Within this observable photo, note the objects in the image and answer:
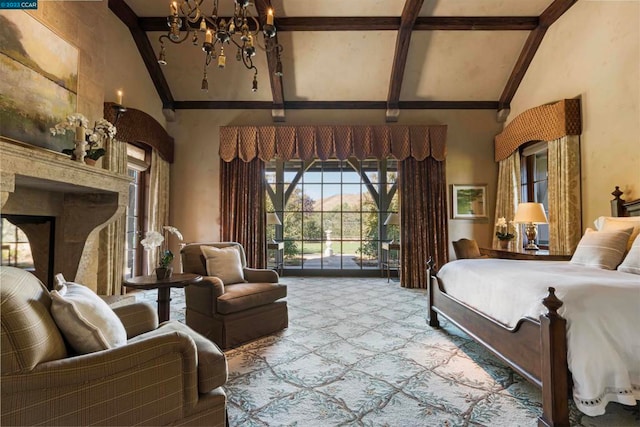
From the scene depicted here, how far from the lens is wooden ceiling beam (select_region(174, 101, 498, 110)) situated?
18.5 ft

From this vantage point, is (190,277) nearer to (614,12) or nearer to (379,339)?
(379,339)

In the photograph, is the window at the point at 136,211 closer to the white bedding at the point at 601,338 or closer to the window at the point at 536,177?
the white bedding at the point at 601,338

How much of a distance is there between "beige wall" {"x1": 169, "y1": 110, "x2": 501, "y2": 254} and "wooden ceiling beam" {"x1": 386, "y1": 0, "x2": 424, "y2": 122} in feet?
0.82

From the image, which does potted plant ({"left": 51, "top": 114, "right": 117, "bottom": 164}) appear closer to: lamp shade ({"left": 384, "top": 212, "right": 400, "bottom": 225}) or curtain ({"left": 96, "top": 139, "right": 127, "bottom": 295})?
curtain ({"left": 96, "top": 139, "right": 127, "bottom": 295})

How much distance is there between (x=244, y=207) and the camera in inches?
224

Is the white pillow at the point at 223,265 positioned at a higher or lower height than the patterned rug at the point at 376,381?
higher

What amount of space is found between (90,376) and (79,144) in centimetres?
231

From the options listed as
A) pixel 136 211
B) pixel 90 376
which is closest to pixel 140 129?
pixel 136 211

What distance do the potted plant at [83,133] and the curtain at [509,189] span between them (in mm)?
5355

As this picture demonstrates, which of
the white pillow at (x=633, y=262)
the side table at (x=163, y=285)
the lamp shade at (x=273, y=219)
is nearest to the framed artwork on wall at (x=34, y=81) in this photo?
the side table at (x=163, y=285)

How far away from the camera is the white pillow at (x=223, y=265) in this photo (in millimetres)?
3123

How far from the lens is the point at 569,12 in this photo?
4.04 meters

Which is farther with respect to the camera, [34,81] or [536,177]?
[536,177]

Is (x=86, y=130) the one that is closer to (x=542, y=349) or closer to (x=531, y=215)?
(x=542, y=349)
